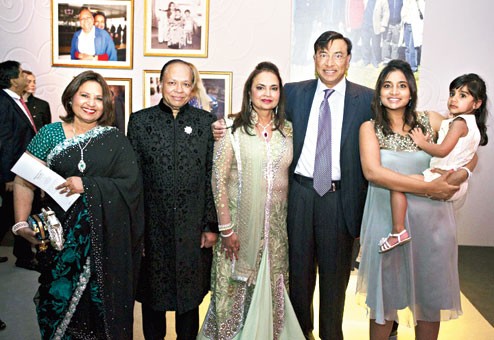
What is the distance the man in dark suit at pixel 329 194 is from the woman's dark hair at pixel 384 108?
19 cm

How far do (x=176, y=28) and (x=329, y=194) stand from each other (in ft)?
9.59

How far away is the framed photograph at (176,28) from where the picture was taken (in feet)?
16.1

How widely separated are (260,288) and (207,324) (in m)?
0.42

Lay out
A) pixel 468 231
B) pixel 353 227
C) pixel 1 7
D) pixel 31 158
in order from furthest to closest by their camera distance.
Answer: pixel 468 231 < pixel 1 7 < pixel 353 227 < pixel 31 158

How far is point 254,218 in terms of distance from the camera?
268cm

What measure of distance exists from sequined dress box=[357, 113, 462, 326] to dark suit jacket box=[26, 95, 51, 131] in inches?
136

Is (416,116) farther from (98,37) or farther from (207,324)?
(98,37)

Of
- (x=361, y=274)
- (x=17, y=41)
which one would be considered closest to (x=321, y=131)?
(x=361, y=274)

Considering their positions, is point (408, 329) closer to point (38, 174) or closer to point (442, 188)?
point (442, 188)

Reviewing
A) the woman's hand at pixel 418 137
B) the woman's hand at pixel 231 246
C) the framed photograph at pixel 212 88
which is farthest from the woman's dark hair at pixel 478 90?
the framed photograph at pixel 212 88

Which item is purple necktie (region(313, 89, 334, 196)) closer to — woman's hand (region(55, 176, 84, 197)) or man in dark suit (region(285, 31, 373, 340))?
man in dark suit (region(285, 31, 373, 340))

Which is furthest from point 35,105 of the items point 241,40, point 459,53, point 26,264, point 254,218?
point 459,53

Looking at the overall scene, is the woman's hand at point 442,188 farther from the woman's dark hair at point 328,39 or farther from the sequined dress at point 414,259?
the woman's dark hair at point 328,39

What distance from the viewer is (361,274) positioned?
266 centimetres
